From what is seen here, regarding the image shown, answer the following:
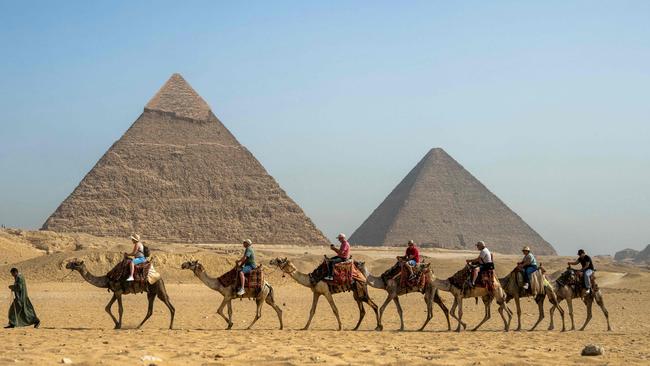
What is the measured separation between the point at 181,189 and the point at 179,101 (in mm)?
12844

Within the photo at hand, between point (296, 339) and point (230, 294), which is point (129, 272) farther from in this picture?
point (296, 339)

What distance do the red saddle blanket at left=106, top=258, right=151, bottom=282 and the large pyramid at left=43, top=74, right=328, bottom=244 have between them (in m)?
88.0

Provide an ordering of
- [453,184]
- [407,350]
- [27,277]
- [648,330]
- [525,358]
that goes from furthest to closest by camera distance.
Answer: [453,184] → [27,277] → [648,330] → [407,350] → [525,358]

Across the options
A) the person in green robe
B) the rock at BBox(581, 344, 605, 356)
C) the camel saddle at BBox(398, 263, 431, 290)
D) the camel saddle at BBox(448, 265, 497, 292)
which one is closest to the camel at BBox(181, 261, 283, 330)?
the camel saddle at BBox(398, 263, 431, 290)

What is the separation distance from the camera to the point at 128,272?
12031 millimetres

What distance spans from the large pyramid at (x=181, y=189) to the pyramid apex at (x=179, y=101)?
12cm

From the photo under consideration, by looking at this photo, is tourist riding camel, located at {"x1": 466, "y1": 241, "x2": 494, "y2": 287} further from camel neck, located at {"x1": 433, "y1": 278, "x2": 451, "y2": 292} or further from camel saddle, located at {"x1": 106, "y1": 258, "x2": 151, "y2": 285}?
camel saddle, located at {"x1": 106, "y1": 258, "x2": 151, "y2": 285}

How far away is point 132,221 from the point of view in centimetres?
10269

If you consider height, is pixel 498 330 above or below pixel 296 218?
below

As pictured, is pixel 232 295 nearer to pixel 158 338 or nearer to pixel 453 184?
pixel 158 338

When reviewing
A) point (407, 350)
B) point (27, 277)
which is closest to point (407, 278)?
point (407, 350)

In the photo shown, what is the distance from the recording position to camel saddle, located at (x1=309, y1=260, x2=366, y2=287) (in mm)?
12555

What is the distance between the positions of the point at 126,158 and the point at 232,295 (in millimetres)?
101514

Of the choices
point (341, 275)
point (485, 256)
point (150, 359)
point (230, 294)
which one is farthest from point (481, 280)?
point (150, 359)
